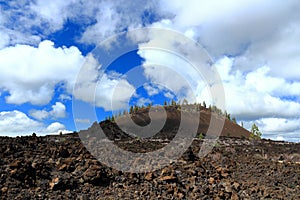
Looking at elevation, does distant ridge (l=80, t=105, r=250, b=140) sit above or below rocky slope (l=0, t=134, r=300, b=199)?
above

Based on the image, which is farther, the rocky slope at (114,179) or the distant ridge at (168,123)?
the distant ridge at (168,123)

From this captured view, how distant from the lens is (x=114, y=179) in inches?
269

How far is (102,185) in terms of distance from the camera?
6594 millimetres

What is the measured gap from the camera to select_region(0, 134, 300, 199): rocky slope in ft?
20.5

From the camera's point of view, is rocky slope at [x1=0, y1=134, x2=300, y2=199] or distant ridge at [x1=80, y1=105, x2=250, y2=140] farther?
distant ridge at [x1=80, y1=105, x2=250, y2=140]

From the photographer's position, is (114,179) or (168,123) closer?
(114,179)

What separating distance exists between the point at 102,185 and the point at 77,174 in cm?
57

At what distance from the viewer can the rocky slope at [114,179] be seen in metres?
6.24

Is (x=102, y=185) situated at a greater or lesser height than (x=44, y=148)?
lesser

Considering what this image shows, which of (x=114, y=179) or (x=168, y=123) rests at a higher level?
(x=168, y=123)

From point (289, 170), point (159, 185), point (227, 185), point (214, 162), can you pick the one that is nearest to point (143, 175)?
point (159, 185)

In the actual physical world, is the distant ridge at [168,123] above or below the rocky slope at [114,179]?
above

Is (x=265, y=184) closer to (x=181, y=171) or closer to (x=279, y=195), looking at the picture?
(x=279, y=195)

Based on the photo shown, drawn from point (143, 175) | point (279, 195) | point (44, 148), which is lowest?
point (279, 195)
